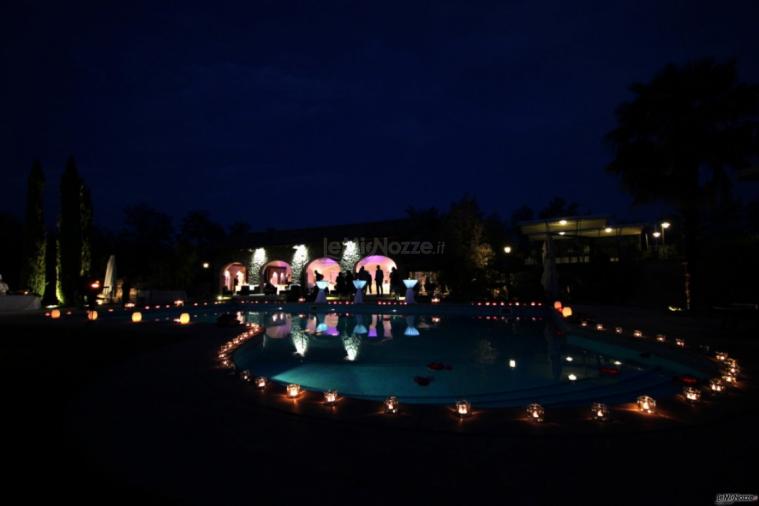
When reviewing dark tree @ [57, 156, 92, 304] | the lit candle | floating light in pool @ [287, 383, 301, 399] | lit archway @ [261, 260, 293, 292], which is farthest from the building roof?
dark tree @ [57, 156, 92, 304]

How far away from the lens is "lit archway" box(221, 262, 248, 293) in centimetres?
2373

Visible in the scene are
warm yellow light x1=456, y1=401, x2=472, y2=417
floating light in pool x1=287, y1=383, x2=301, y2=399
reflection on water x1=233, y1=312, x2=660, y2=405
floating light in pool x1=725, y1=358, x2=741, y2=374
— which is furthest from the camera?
reflection on water x1=233, y1=312, x2=660, y2=405

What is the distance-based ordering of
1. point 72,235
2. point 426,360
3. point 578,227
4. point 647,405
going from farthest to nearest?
point 578,227
point 72,235
point 426,360
point 647,405

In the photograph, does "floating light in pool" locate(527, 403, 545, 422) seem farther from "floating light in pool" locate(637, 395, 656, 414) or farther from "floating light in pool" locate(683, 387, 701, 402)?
"floating light in pool" locate(683, 387, 701, 402)

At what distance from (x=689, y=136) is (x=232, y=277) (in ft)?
78.0

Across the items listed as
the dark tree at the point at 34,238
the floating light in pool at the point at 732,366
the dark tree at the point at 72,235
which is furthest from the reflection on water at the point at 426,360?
A: the dark tree at the point at 34,238

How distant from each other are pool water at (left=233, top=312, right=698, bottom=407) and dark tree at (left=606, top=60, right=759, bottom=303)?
4471 mm

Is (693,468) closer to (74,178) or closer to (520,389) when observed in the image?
(520,389)

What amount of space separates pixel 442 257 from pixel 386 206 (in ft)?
206

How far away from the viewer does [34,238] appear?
14586 millimetres

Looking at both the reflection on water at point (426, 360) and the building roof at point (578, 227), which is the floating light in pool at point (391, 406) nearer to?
the reflection on water at point (426, 360)

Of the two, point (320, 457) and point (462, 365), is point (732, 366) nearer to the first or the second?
point (462, 365)

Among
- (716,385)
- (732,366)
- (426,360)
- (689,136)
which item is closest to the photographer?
(716,385)

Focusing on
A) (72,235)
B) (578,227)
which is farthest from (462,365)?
(72,235)
